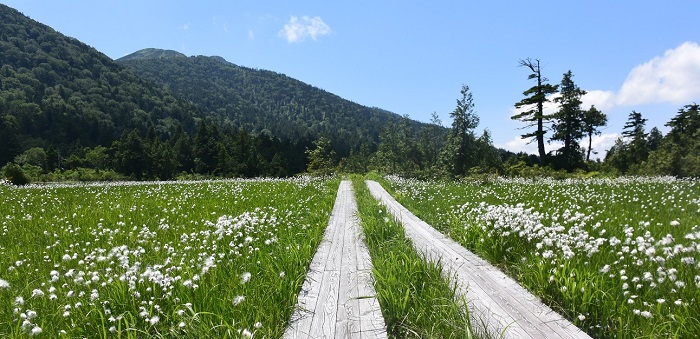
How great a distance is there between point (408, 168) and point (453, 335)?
1897 inches

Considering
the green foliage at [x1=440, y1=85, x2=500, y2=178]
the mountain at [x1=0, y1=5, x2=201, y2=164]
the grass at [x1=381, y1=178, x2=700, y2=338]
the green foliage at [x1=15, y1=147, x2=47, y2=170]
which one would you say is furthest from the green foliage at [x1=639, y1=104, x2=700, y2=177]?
the mountain at [x1=0, y1=5, x2=201, y2=164]

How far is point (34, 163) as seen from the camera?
70.0 meters

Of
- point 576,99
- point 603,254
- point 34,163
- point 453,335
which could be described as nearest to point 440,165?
point 576,99

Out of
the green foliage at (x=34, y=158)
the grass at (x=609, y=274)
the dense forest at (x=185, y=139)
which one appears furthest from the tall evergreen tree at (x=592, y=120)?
the green foliage at (x=34, y=158)

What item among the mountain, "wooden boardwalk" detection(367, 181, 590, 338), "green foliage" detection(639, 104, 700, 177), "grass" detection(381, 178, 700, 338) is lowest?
"wooden boardwalk" detection(367, 181, 590, 338)

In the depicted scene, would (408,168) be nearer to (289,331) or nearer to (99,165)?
(289,331)

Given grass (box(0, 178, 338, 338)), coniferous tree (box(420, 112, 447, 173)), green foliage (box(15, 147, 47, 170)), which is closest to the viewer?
grass (box(0, 178, 338, 338))

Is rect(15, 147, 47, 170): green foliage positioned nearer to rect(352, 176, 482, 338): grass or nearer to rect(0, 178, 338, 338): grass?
rect(0, 178, 338, 338): grass

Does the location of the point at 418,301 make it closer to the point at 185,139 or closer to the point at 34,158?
the point at 185,139

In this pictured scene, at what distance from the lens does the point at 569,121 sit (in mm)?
38688

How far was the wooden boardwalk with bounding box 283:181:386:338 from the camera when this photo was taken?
341 centimetres

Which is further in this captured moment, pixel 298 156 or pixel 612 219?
pixel 298 156

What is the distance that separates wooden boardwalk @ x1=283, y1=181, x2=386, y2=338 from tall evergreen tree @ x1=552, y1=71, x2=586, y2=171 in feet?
132

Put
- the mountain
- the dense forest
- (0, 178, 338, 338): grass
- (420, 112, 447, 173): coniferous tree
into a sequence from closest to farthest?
(0, 178, 338, 338): grass, the dense forest, (420, 112, 447, 173): coniferous tree, the mountain
